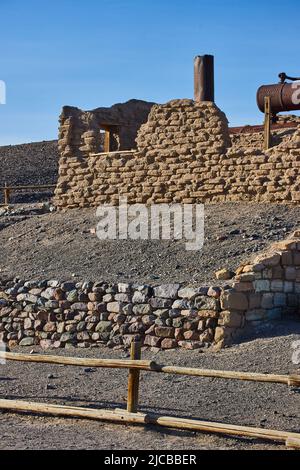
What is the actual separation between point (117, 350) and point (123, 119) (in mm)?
8509

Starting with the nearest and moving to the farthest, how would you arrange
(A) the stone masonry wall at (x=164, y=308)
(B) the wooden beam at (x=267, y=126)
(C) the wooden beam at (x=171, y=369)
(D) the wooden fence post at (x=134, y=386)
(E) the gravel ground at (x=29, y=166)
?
(C) the wooden beam at (x=171, y=369), (D) the wooden fence post at (x=134, y=386), (A) the stone masonry wall at (x=164, y=308), (B) the wooden beam at (x=267, y=126), (E) the gravel ground at (x=29, y=166)

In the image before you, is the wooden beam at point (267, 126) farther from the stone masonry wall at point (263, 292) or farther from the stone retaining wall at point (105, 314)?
the stone retaining wall at point (105, 314)

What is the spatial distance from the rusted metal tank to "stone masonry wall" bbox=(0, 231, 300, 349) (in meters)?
6.18

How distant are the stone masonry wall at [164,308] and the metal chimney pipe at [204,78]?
6382mm

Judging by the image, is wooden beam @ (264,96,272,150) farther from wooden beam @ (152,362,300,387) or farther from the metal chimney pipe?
wooden beam @ (152,362,300,387)

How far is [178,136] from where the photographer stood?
55.8 ft

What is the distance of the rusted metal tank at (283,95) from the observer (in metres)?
18.2

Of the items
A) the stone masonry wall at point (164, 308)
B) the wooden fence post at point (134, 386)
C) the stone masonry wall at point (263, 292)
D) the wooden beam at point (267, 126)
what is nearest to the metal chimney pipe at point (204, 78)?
the wooden beam at point (267, 126)

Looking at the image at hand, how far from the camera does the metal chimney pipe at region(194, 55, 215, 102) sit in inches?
722

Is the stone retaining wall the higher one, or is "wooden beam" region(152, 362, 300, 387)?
the stone retaining wall

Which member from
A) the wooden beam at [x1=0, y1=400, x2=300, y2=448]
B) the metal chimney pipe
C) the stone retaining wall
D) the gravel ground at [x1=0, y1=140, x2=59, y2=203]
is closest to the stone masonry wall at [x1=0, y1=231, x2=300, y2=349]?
the stone retaining wall

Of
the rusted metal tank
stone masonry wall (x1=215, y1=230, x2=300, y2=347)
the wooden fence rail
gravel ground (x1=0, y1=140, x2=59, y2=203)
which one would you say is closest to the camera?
the wooden fence rail

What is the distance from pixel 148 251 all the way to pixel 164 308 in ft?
8.17

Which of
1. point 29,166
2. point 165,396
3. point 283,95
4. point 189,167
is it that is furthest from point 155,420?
point 29,166
